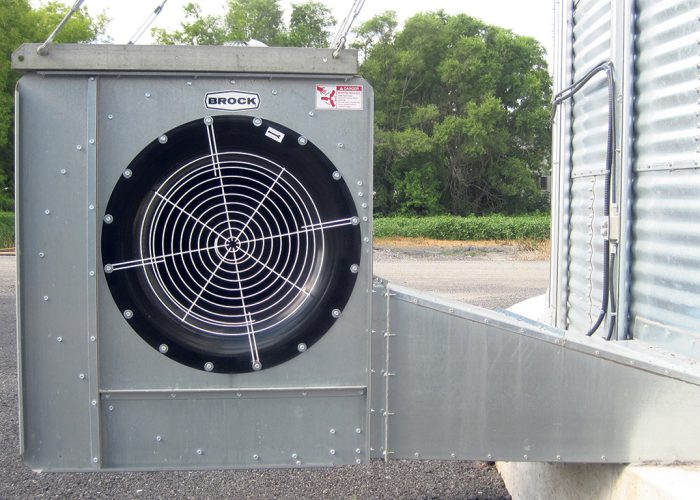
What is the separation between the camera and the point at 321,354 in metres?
3.00

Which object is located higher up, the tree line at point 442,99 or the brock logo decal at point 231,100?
the tree line at point 442,99

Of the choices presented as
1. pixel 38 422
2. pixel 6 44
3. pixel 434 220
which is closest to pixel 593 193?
pixel 38 422

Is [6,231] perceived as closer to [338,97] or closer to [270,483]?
[270,483]

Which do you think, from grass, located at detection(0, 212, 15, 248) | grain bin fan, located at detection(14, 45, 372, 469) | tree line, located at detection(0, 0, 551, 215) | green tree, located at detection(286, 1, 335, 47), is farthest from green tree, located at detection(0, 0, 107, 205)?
grain bin fan, located at detection(14, 45, 372, 469)

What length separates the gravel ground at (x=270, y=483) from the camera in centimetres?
447

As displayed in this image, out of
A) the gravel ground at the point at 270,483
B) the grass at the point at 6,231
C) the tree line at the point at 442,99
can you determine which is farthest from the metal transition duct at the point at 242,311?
the tree line at the point at 442,99

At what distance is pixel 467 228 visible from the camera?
3192cm

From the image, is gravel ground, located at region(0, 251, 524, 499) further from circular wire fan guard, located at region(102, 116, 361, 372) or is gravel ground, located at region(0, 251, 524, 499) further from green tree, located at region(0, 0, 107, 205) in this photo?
green tree, located at region(0, 0, 107, 205)

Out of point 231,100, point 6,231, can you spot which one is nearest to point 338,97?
point 231,100

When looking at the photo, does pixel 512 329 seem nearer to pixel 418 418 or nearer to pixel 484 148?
pixel 418 418

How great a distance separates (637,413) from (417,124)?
121 feet

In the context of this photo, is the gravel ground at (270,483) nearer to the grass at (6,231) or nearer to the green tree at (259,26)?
the grass at (6,231)

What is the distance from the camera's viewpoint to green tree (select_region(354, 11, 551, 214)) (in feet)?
127

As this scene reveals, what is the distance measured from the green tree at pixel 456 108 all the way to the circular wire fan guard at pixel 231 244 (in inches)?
1384
